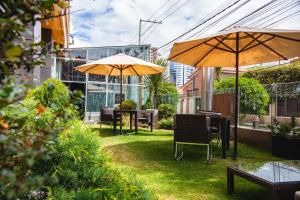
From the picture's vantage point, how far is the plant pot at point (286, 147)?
5820mm

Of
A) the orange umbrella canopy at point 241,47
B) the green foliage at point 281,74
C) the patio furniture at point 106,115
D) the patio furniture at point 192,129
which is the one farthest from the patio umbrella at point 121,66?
the green foliage at point 281,74

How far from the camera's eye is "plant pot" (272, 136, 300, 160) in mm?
5820

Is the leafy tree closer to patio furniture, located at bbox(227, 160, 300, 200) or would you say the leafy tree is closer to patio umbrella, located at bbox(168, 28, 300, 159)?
patio furniture, located at bbox(227, 160, 300, 200)

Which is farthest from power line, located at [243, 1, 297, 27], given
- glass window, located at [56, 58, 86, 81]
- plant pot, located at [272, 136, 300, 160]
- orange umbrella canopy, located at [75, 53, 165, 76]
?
glass window, located at [56, 58, 86, 81]

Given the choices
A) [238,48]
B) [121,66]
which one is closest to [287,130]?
[238,48]

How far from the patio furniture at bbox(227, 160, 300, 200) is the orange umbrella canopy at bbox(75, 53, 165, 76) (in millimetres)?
5321

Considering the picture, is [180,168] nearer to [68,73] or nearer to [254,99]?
[254,99]

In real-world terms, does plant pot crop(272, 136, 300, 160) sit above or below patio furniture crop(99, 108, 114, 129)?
below

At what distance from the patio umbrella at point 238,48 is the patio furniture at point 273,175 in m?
2.07

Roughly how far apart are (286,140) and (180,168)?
99.4 inches

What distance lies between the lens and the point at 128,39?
1280 inches

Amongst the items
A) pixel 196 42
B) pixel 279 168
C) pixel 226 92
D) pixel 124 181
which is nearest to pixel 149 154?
pixel 196 42

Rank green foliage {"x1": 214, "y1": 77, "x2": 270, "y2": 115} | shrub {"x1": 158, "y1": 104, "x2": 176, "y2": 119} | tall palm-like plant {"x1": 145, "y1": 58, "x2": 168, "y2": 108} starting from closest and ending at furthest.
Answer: green foliage {"x1": 214, "y1": 77, "x2": 270, "y2": 115}, shrub {"x1": 158, "y1": 104, "x2": 176, "y2": 119}, tall palm-like plant {"x1": 145, "y1": 58, "x2": 168, "y2": 108}

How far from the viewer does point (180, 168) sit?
4.75m
